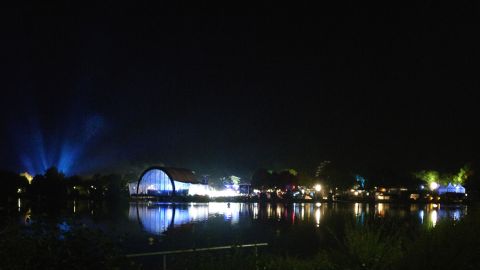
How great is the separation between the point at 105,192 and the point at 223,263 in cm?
6116

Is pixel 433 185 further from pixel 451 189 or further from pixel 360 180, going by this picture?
pixel 360 180

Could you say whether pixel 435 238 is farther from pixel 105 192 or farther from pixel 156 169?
pixel 156 169

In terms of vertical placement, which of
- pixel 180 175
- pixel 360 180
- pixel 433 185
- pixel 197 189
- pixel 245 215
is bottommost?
pixel 197 189

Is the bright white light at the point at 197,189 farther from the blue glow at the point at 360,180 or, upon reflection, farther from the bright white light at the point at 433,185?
the bright white light at the point at 433,185

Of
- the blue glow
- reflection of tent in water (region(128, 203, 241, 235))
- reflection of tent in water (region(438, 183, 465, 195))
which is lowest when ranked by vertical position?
reflection of tent in water (region(438, 183, 465, 195))

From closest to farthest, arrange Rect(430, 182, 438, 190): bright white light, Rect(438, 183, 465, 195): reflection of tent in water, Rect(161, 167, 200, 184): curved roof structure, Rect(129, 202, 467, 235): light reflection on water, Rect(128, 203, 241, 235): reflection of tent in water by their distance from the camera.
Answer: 1. Rect(128, 203, 241, 235): reflection of tent in water
2. Rect(129, 202, 467, 235): light reflection on water
3. Rect(161, 167, 200, 184): curved roof structure
4. Rect(438, 183, 465, 195): reflection of tent in water
5. Rect(430, 182, 438, 190): bright white light

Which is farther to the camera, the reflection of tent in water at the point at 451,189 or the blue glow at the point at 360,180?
the blue glow at the point at 360,180

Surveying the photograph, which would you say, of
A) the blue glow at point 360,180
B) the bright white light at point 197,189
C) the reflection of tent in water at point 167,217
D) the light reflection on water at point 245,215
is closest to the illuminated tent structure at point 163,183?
the bright white light at point 197,189

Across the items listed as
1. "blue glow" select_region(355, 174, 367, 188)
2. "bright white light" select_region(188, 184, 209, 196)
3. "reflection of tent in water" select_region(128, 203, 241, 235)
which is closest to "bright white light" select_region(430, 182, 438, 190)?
"blue glow" select_region(355, 174, 367, 188)

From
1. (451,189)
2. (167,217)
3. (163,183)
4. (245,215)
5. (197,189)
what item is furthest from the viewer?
(451,189)

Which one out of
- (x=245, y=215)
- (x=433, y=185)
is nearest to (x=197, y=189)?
(x=433, y=185)

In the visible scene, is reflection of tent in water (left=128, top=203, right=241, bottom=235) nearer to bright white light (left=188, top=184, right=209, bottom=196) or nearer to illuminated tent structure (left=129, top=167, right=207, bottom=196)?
illuminated tent structure (left=129, top=167, right=207, bottom=196)

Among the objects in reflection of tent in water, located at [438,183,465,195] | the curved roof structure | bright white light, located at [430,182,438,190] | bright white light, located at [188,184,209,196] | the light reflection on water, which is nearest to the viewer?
the light reflection on water

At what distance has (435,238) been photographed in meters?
9.16
